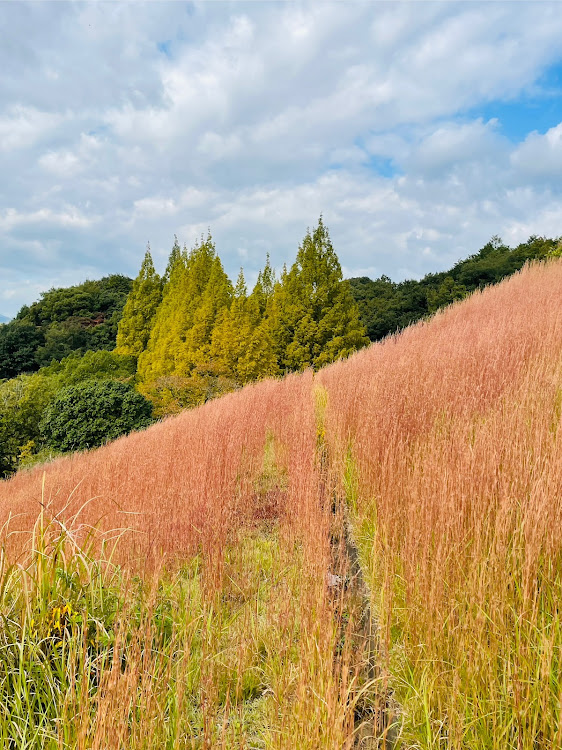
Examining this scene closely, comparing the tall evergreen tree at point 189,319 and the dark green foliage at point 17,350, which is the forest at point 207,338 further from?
the dark green foliage at point 17,350

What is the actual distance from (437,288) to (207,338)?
13.1 metres

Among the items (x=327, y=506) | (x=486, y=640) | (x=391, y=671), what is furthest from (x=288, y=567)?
(x=486, y=640)

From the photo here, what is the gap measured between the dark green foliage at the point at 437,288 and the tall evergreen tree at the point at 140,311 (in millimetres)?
12671

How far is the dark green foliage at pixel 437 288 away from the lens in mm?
22062

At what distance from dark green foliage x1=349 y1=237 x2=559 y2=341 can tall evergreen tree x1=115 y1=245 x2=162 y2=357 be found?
12.7 m

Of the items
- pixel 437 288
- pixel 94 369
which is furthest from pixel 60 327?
pixel 437 288

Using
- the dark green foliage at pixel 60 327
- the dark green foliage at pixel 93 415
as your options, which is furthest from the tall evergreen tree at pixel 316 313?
the dark green foliage at pixel 60 327

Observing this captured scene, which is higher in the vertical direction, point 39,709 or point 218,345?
point 218,345

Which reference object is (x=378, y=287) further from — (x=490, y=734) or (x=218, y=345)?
(x=490, y=734)

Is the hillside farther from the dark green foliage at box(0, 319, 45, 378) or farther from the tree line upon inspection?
the dark green foliage at box(0, 319, 45, 378)

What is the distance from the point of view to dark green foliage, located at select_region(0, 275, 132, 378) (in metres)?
35.5

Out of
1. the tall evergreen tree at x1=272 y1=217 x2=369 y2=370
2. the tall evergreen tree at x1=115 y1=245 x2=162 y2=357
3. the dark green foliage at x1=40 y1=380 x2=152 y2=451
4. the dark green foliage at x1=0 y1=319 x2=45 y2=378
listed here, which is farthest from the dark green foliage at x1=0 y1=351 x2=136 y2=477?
the dark green foliage at x1=0 y1=319 x2=45 y2=378

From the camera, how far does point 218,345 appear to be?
62.0ft

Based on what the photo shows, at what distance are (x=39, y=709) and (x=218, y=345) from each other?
17.2m
